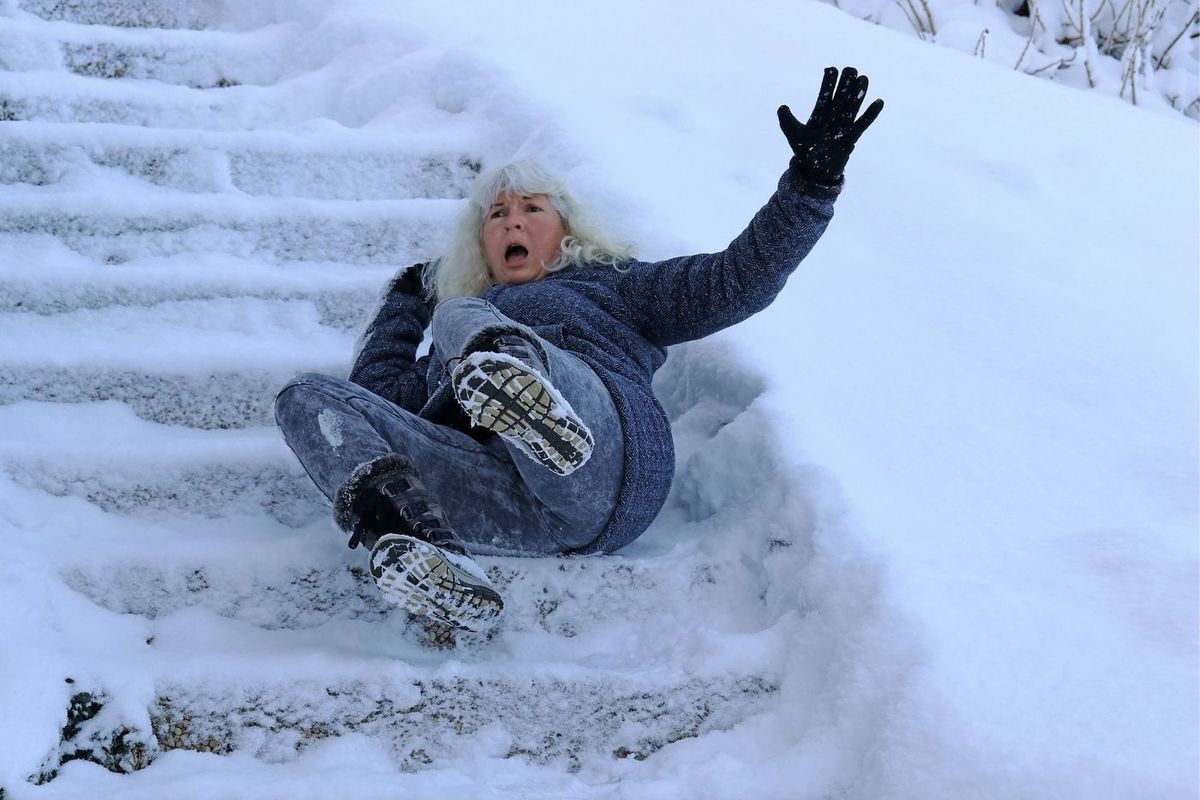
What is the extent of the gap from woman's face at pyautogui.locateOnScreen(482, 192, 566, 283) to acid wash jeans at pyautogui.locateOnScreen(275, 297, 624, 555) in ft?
1.32

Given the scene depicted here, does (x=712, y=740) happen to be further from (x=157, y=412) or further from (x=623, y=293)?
(x=157, y=412)

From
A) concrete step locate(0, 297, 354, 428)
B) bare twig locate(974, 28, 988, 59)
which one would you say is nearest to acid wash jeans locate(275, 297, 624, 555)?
concrete step locate(0, 297, 354, 428)

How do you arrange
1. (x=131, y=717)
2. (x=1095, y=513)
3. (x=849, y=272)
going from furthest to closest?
(x=849, y=272)
(x=1095, y=513)
(x=131, y=717)

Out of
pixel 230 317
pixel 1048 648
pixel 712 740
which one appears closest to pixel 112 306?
pixel 230 317

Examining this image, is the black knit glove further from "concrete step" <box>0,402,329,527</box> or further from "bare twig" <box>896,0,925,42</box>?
"bare twig" <box>896,0,925,42</box>

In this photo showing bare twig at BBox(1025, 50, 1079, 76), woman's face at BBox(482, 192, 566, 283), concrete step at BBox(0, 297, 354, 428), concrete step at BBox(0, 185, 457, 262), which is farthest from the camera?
bare twig at BBox(1025, 50, 1079, 76)

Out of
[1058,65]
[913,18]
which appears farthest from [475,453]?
[913,18]

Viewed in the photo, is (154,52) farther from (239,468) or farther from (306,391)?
(306,391)

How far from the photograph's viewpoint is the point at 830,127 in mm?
1530

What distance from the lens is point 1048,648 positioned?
136cm

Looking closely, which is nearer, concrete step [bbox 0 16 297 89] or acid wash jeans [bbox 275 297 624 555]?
acid wash jeans [bbox 275 297 624 555]

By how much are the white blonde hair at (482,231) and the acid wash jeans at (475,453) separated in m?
0.42

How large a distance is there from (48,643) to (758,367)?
1160mm

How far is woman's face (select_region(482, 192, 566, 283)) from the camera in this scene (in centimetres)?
199
